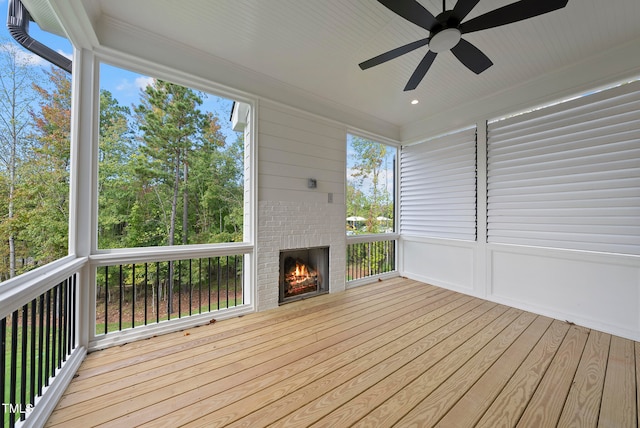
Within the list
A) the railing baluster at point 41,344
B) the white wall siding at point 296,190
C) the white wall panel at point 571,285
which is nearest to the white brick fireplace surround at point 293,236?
the white wall siding at point 296,190

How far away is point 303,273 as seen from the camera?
137 inches

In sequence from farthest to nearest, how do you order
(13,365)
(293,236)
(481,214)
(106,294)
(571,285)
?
(481,214), (293,236), (571,285), (106,294), (13,365)

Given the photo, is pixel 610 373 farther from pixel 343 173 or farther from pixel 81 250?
pixel 81 250

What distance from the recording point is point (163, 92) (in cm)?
251

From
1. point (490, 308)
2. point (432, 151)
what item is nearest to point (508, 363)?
point (490, 308)

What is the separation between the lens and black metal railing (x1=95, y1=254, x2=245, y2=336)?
2221 mm

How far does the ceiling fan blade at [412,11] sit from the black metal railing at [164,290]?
2767mm

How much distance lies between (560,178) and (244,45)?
385 centimetres

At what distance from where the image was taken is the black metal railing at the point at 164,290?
2.22 metres

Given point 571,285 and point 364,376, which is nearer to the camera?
point 364,376

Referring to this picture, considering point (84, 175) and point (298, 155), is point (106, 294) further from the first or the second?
point (298, 155)

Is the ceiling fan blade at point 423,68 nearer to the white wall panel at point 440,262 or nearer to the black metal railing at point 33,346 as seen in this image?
the white wall panel at point 440,262

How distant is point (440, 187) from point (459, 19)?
2.70 meters

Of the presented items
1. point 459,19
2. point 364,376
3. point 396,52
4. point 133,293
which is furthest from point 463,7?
point 133,293
